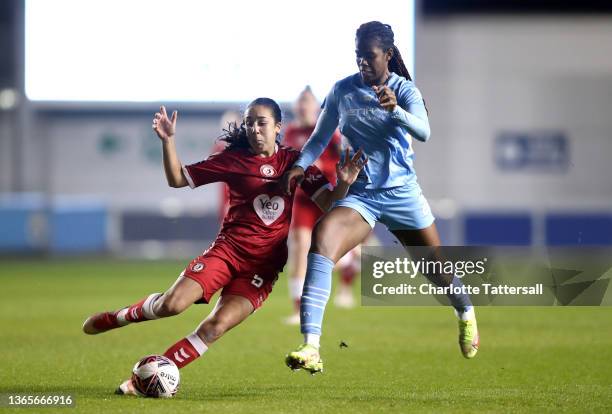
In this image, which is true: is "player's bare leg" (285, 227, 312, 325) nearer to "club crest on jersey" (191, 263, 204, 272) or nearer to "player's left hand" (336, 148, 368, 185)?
"player's left hand" (336, 148, 368, 185)

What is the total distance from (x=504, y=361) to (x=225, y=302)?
8.31 ft

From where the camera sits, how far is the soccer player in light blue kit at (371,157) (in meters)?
6.43

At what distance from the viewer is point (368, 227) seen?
22.1ft

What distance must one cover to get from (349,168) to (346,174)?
4cm

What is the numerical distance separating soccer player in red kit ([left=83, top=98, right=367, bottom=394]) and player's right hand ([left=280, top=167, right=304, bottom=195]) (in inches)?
2.9

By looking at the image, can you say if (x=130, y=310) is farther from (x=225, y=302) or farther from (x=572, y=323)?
(x=572, y=323)

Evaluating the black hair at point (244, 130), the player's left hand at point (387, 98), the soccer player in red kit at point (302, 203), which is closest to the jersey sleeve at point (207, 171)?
the black hair at point (244, 130)

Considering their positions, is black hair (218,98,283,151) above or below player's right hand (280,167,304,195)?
above

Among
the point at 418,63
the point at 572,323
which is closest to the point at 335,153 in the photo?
the point at 572,323

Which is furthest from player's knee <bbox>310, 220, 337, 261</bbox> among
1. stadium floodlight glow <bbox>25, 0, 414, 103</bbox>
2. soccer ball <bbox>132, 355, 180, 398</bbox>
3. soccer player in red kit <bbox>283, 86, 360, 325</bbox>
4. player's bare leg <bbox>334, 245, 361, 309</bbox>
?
player's bare leg <bbox>334, 245, 361, 309</bbox>

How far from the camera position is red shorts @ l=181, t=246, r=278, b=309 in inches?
249

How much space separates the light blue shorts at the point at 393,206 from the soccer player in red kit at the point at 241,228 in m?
0.17

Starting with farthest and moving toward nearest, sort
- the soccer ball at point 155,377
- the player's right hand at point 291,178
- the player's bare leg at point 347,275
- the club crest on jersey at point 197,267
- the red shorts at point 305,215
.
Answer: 1. the player's bare leg at point 347,275
2. the red shorts at point 305,215
3. the player's right hand at point 291,178
4. the club crest on jersey at point 197,267
5. the soccer ball at point 155,377

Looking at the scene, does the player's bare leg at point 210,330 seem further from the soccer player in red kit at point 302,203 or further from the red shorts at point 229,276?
the soccer player in red kit at point 302,203
